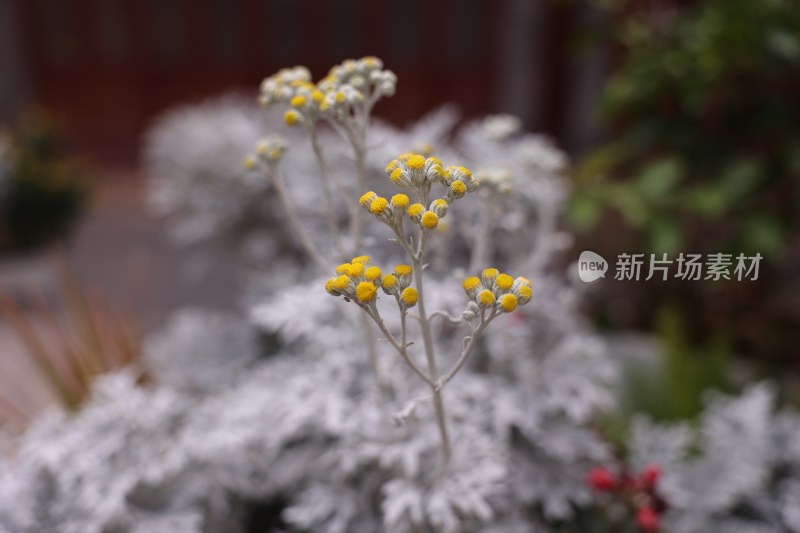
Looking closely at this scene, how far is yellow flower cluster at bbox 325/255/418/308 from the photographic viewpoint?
0.59 m

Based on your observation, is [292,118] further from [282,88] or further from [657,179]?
[657,179]

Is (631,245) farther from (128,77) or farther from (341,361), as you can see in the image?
(128,77)

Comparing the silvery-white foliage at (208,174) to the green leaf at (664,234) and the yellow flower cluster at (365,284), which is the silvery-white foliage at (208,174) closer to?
the green leaf at (664,234)

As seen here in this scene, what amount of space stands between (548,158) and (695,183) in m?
0.99

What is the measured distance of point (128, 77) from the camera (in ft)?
14.2

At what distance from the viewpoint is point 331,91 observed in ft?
2.41

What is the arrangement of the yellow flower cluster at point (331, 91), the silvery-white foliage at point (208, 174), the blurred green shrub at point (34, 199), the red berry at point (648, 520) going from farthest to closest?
the blurred green shrub at point (34, 199) < the silvery-white foliage at point (208, 174) < the red berry at point (648, 520) < the yellow flower cluster at point (331, 91)

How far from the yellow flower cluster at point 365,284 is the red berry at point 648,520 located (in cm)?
55

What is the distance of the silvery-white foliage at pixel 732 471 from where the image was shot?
106 centimetres

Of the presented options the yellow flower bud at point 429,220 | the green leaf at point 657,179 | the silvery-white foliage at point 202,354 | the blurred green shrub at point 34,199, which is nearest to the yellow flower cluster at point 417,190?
the yellow flower bud at point 429,220

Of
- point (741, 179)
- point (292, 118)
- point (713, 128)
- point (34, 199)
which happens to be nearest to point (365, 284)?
point (292, 118)

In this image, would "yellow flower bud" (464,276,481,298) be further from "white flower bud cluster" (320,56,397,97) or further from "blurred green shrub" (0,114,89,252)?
"blurred green shrub" (0,114,89,252)

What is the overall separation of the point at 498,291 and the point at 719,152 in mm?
1384

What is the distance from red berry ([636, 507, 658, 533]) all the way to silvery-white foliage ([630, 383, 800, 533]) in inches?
3.0
